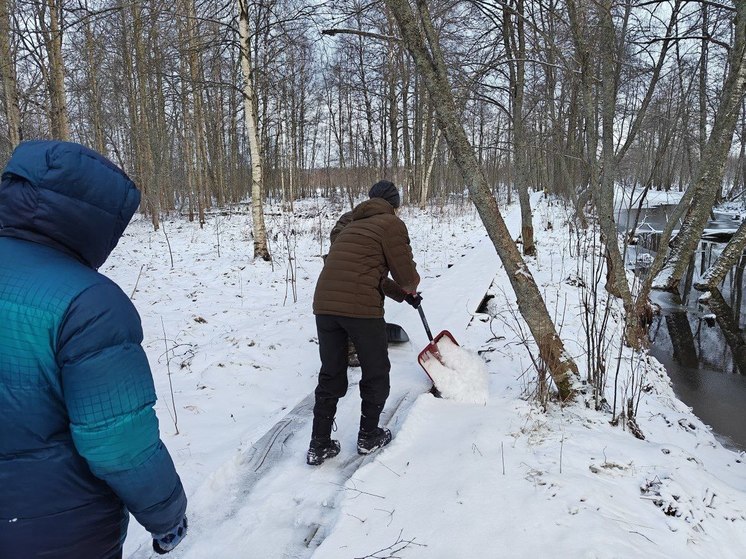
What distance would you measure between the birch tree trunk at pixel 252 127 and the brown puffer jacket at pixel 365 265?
711 cm

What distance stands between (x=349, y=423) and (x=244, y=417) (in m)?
1.00

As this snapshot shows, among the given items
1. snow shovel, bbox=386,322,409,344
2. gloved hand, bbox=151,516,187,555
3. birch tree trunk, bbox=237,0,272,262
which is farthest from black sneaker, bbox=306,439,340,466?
birch tree trunk, bbox=237,0,272,262

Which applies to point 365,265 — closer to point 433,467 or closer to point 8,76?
point 433,467

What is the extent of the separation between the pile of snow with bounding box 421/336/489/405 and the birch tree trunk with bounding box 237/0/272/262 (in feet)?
23.2

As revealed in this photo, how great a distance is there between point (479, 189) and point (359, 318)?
1507 millimetres

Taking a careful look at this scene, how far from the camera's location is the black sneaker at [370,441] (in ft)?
10.4

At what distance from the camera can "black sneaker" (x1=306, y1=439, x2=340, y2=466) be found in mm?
3082

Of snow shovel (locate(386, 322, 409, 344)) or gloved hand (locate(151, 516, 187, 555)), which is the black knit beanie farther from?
gloved hand (locate(151, 516, 187, 555))

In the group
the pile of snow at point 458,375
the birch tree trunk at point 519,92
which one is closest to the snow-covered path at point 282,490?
the pile of snow at point 458,375

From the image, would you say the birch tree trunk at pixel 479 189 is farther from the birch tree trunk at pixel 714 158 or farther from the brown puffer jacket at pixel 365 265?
the birch tree trunk at pixel 714 158

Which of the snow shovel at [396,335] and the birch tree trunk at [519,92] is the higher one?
the birch tree trunk at [519,92]

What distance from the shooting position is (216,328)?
6434 mm

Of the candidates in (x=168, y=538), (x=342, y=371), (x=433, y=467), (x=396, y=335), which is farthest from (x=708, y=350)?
(x=168, y=538)

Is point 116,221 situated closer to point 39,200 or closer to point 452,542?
point 39,200
